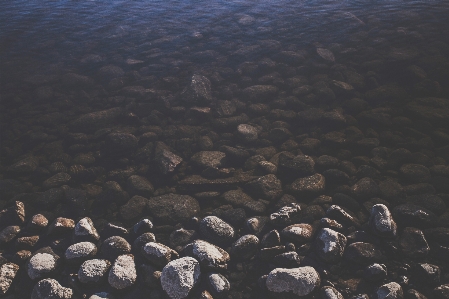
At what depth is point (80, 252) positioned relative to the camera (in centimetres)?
346

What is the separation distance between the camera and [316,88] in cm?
585

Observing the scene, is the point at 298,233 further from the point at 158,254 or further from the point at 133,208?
the point at 133,208

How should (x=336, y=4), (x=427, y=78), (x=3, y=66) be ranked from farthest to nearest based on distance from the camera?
(x=336, y=4) < (x=3, y=66) < (x=427, y=78)

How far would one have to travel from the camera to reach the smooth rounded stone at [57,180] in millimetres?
4574

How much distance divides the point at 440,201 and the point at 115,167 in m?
4.06

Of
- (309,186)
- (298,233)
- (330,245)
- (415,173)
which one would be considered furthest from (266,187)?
(415,173)

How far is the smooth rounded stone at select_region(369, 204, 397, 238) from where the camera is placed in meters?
3.40

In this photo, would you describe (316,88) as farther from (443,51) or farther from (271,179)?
(443,51)

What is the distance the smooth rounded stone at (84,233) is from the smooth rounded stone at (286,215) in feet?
6.34

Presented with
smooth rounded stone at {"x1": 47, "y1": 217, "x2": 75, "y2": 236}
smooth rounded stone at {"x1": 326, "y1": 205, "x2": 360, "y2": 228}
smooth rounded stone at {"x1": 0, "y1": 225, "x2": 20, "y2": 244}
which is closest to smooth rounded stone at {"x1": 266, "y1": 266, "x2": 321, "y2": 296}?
smooth rounded stone at {"x1": 326, "y1": 205, "x2": 360, "y2": 228}

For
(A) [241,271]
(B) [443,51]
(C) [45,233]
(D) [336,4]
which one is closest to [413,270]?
(A) [241,271]

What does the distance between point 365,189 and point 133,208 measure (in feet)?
9.02

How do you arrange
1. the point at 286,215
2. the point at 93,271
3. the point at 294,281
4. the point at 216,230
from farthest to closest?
the point at 286,215 < the point at 216,230 < the point at 93,271 < the point at 294,281

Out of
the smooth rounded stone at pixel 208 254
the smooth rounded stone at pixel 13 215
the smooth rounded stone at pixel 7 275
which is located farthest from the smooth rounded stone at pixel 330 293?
the smooth rounded stone at pixel 13 215
